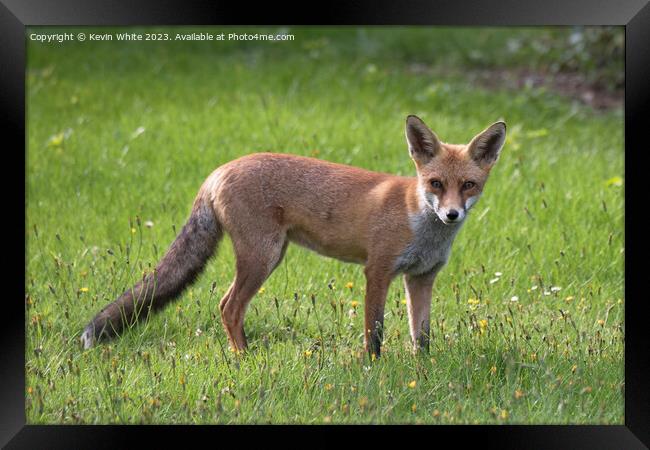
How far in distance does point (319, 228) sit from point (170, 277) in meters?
1.04

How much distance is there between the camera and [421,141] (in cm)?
509

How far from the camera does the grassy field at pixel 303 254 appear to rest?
448 cm

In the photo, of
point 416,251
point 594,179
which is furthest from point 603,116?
point 416,251

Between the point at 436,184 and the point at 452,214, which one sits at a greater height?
the point at 436,184

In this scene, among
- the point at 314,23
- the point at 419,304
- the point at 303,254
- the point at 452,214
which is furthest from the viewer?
the point at 303,254

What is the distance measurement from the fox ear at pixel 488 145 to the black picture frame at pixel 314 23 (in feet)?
3.38

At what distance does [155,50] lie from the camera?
12578mm

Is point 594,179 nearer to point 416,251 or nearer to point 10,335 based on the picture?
point 416,251

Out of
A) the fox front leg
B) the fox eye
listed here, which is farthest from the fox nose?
the fox front leg

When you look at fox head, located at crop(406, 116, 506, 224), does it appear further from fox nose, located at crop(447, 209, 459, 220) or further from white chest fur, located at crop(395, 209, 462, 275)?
white chest fur, located at crop(395, 209, 462, 275)

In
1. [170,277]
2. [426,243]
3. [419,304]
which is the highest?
[426,243]

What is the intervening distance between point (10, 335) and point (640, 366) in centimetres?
311

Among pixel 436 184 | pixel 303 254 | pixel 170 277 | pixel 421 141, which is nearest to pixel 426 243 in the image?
pixel 436 184

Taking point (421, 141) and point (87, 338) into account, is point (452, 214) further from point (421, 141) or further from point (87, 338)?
point (87, 338)
